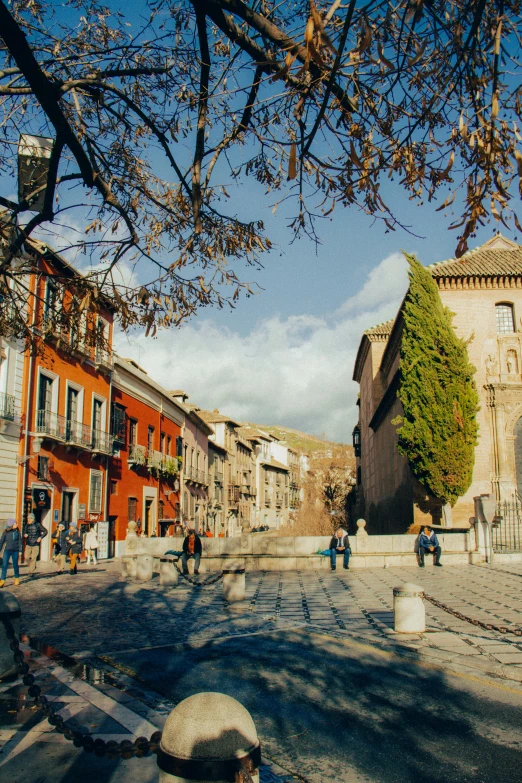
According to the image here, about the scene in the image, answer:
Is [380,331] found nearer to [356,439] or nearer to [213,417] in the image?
[356,439]

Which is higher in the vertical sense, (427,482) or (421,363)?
(421,363)

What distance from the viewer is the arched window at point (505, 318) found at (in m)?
28.2

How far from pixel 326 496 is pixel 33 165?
62465mm

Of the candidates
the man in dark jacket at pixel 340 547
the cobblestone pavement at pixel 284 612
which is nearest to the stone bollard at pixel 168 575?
the cobblestone pavement at pixel 284 612

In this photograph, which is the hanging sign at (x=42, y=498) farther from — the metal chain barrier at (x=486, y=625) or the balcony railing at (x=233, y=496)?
the balcony railing at (x=233, y=496)

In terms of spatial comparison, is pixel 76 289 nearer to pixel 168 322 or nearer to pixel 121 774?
pixel 168 322

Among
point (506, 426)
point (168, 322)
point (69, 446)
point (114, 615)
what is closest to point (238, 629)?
point (114, 615)

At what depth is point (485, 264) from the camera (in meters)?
29.0

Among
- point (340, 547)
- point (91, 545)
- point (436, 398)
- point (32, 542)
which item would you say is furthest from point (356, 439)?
point (32, 542)

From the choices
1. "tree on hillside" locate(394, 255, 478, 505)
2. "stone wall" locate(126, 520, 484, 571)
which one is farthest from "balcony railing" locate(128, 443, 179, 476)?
"tree on hillside" locate(394, 255, 478, 505)

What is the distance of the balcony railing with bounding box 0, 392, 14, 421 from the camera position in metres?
20.5

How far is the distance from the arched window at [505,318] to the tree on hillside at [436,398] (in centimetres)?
325

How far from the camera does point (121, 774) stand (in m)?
4.12

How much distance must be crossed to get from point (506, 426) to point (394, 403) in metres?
10.5
